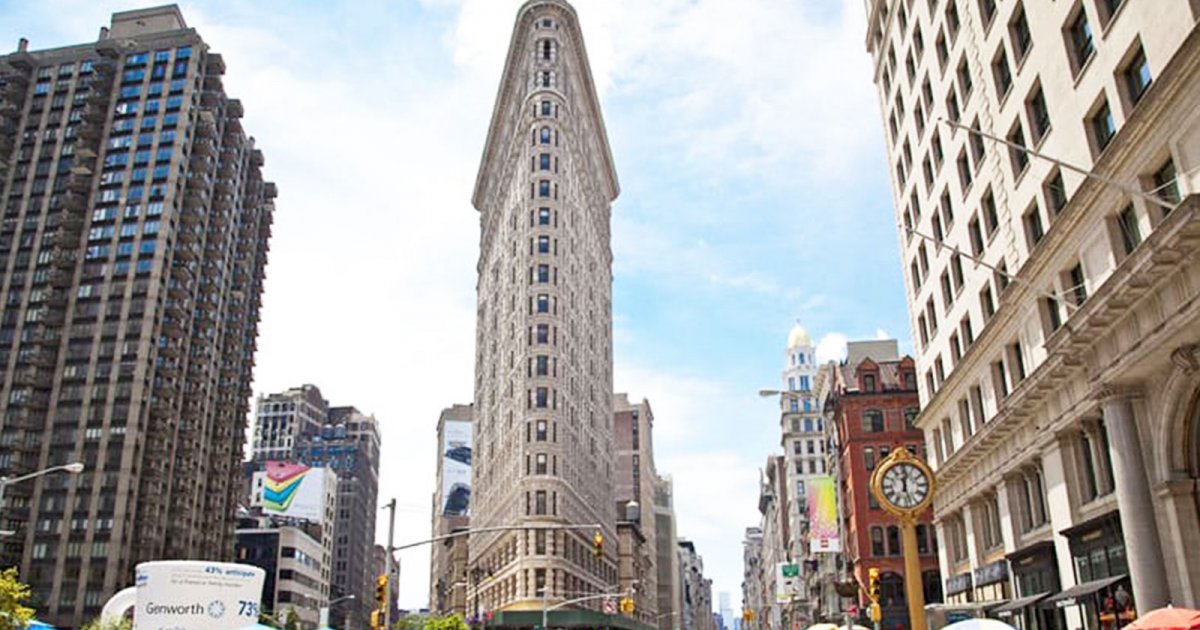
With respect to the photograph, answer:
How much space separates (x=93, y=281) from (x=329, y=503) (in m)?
77.3

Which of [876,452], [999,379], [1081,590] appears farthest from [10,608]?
[876,452]

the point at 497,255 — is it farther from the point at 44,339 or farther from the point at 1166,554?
the point at 1166,554

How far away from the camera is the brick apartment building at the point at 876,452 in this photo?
250 ft

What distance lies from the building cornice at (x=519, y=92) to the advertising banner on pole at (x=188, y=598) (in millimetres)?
92360

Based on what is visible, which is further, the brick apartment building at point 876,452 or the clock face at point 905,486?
the brick apartment building at point 876,452

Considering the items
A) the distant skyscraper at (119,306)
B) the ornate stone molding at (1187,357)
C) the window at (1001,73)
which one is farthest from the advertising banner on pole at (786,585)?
the ornate stone molding at (1187,357)

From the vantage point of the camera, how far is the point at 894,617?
2911 inches

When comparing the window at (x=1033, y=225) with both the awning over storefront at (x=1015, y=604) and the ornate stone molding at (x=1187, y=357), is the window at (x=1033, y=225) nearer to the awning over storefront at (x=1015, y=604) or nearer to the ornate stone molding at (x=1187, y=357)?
the ornate stone molding at (x=1187, y=357)

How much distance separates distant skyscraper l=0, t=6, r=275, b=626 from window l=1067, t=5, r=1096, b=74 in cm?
10678

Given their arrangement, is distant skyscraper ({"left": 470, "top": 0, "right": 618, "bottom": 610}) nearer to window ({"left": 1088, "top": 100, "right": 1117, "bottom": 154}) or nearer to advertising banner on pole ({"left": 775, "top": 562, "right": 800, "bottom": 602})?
advertising banner on pole ({"left": 775, "top": 562, "right": 800, "bottom": 602})

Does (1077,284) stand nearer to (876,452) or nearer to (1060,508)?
(1060,508)

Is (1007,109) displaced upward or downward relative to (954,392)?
upward

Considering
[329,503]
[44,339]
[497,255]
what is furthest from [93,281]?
[329,503]

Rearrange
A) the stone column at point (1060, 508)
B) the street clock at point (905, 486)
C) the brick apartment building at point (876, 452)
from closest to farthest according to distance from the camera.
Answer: the street clock at point (905, 486) → the stone column at point (1060, 508) → the brick apartment building at point (876, 452)
